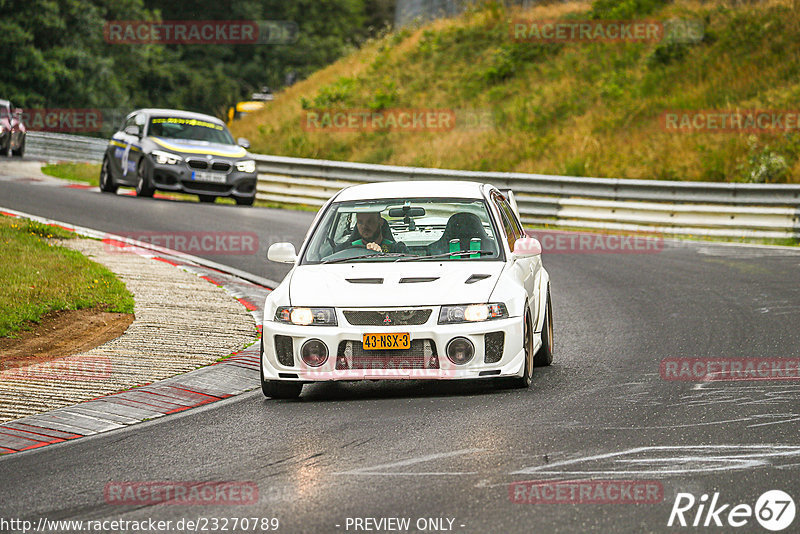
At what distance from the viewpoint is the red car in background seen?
34.3 metres

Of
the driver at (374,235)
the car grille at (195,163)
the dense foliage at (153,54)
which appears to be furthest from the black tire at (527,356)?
the dense foliage at (153,54)

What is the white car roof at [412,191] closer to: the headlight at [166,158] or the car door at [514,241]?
the car door at [514,241]

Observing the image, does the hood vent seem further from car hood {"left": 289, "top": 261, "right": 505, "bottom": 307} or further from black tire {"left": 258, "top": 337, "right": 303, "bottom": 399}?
black tire {"left": 258, "top": 337, "right": 303, "bottom": 399}

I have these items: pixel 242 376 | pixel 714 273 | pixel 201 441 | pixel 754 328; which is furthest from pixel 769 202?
pixel 201 441

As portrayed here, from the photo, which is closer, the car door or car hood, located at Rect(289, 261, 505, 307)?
car hood, located at Rect(289, 261, 505, 307)

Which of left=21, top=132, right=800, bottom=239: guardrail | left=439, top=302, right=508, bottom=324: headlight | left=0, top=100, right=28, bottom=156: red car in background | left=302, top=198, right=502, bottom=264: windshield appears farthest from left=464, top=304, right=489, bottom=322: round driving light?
left=0, top=100, right=28, bottom=156: red car in background

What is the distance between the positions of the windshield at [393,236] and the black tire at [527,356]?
2.16 feet

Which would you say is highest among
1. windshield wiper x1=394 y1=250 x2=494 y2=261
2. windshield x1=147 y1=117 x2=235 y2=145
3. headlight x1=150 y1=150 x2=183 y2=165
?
windshield x1=147 y1=117 x2=235 y2=145

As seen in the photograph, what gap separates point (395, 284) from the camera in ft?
27.7

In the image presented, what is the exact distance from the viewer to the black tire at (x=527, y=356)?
338 inches

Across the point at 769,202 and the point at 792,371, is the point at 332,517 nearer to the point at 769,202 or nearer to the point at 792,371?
the point at 792,371

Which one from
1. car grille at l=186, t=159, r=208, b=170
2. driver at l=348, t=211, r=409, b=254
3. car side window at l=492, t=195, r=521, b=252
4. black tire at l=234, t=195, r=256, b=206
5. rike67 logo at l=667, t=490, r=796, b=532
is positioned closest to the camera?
rike67 logo at l=667, t=490, r=796, b=532

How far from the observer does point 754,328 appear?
11312 millimetres

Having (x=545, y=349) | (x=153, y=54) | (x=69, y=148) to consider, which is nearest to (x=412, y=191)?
(x=545, y=349)
